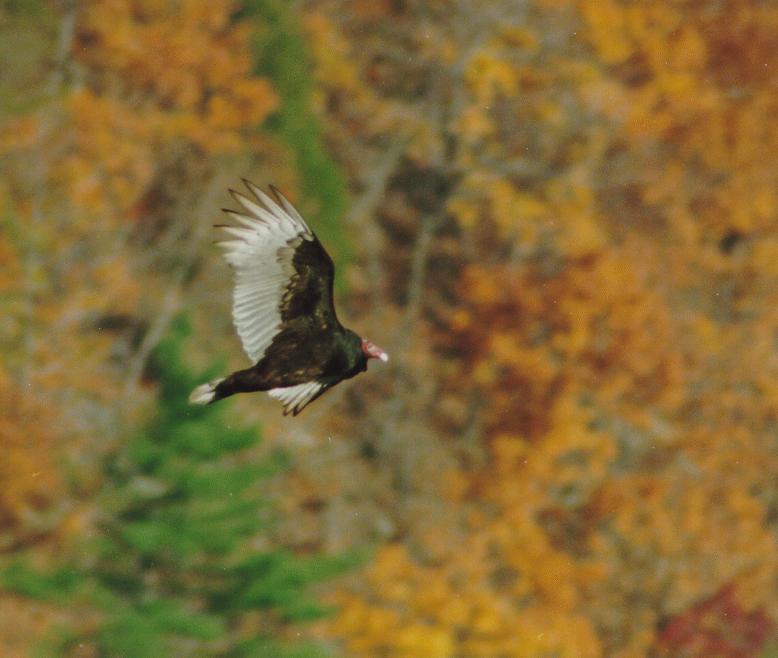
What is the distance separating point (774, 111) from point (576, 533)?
4521mm

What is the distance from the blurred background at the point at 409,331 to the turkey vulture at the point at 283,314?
400 centimetres

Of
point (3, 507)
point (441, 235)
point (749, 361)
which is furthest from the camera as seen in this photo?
point (749, 361)

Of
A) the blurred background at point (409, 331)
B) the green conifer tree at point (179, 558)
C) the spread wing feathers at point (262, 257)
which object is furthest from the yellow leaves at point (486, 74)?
the spread wing feathers at point (262, 257)

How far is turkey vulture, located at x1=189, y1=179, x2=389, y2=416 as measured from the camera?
89.6 inches

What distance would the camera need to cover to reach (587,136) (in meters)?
11.1

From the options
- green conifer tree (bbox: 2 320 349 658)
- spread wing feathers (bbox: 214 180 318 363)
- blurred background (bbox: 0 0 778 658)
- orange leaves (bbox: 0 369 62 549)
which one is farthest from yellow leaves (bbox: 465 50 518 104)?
spread wing feathers (bbox: 214 180 318 363)

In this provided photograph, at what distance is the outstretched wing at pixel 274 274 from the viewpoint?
2.37m

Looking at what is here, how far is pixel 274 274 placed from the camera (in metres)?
2.50

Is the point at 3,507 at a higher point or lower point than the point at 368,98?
lower

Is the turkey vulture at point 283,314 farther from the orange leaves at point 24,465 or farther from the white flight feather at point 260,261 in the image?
the orange leaves at point 24,465

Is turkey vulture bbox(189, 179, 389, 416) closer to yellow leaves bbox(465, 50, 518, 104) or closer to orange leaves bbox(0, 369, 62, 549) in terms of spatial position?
orange leaves bbox(0, 369, 62, 549)

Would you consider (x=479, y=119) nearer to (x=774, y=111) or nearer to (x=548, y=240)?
(x=548, y=240)

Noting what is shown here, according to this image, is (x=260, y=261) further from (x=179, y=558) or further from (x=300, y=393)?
(x=179, y=558)

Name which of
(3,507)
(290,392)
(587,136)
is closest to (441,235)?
(587,136)
